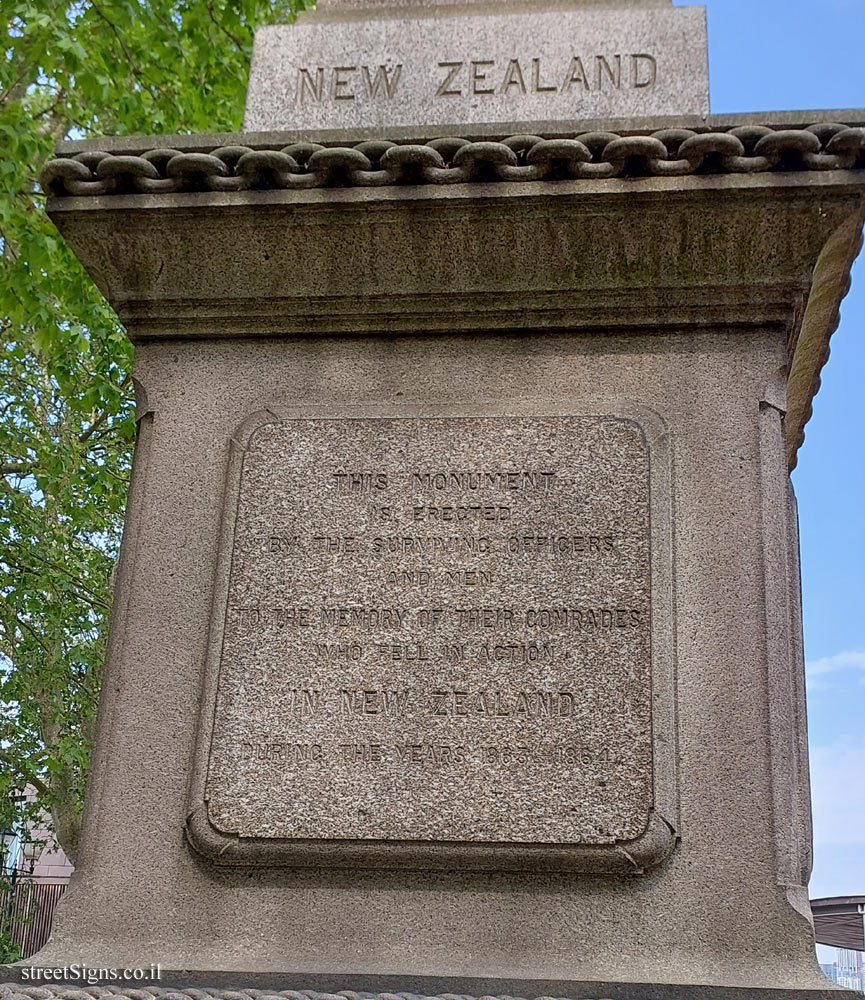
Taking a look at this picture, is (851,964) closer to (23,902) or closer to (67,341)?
(67,341)

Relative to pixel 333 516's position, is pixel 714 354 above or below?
above

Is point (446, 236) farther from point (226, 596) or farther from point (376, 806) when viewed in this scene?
point (376, 806)

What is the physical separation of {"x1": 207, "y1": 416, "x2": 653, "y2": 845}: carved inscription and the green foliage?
5502mm

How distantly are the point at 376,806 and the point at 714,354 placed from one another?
167 cm

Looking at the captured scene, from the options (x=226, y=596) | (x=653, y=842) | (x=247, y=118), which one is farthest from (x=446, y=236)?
Result: (x=653, y=842)

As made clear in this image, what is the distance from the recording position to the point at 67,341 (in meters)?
9.90

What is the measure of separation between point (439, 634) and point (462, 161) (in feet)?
4.57

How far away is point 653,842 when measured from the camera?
317 centimetres

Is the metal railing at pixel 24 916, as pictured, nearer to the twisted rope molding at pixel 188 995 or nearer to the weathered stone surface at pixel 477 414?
the weathered stone surface at pixel 477 414

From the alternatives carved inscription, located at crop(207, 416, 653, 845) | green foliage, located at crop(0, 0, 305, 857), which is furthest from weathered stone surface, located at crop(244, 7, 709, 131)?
green foliage, located at crop(0, 0, 305, 857)

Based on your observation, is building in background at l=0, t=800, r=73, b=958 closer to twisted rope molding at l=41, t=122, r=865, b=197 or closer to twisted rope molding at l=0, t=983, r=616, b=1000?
twisted rope molding at l=41, t=122, r=865, b=197

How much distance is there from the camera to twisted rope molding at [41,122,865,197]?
3.57 meters

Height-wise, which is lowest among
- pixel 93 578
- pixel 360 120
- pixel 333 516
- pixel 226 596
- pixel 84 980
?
pixel 84 980

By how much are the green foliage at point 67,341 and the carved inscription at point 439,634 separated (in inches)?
217
